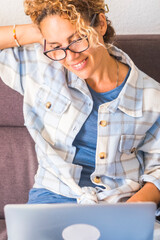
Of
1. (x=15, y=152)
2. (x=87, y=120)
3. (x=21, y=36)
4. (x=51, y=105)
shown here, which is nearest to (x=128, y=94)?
(x=87, y=120)

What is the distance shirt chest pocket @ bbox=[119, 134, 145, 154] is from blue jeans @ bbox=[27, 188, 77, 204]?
0.27 m

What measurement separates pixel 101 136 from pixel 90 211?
57 cm

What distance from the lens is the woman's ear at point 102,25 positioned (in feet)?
4.27

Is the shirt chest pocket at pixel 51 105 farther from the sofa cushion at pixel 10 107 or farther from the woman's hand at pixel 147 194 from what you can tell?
the woman's hand at pixel 147 194

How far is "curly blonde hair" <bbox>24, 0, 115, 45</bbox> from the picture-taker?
1183 mm

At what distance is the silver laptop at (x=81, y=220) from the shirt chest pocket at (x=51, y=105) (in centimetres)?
60

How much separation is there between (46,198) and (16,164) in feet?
1.08

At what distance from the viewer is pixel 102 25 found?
133 centimetres

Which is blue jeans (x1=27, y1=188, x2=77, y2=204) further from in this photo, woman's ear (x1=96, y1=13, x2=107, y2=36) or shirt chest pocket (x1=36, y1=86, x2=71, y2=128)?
woman's ear (x1=96, y1=13, x2=107, y2=36)

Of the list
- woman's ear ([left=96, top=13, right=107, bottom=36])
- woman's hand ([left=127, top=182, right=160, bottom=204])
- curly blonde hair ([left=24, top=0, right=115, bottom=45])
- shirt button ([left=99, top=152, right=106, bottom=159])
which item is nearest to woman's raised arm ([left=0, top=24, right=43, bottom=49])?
curly blonde hair ([left=24, top=0, right=115, bottom=45])

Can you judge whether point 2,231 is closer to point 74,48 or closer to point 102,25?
point 74,48

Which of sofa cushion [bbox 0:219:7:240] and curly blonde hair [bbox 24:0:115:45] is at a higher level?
curly blonde hair [bbox 24:0:115:45]

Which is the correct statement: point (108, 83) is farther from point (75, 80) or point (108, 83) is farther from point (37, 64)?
point (37, 64)

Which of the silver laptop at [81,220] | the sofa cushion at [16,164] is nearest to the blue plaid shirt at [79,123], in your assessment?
the sofa cushion at [16,164]
